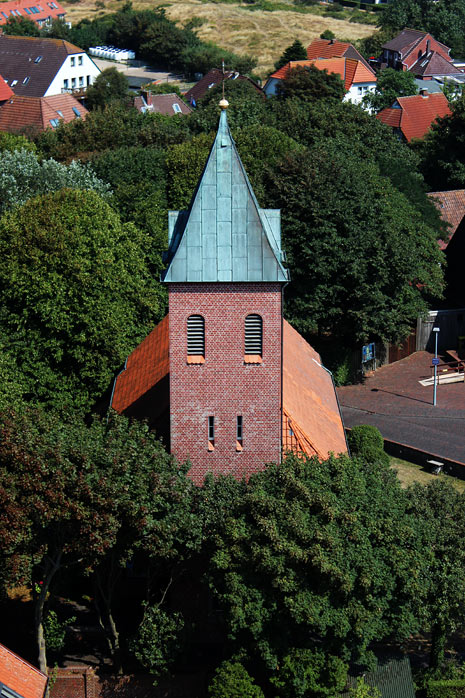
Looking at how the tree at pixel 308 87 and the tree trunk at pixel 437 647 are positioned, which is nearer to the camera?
the tree trunk at pixel 437 647

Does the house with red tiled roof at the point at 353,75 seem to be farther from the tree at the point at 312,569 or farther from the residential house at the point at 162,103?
the tree at the point at 312,569

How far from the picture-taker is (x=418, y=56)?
129m

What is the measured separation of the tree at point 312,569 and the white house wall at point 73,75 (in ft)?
285

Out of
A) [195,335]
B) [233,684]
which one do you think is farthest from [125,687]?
[195,335]

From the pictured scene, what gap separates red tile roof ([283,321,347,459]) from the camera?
3603 centimetres

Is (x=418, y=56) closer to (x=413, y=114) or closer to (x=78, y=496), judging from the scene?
(x=413, y=114)

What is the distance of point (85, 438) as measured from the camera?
32250 mm

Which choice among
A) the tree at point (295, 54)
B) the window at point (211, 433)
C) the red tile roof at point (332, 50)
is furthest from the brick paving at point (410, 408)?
the red tile roof at point (332, 50)

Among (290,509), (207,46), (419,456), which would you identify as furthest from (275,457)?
(207,46)

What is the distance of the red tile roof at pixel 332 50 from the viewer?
123 m

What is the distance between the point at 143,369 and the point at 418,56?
9728 centimetres

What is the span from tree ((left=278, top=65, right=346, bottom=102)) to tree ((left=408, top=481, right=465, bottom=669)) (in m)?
58.5

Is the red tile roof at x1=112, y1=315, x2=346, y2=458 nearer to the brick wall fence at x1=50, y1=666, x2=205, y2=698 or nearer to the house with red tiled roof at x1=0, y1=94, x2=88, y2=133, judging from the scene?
the brick wall fence at x1=50, y1=666, x2=205, y2=698

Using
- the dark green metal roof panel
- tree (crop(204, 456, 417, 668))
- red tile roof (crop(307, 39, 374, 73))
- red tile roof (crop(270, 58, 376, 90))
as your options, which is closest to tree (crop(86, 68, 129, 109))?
red tile roof (crop(270, 58, 376, 90))
